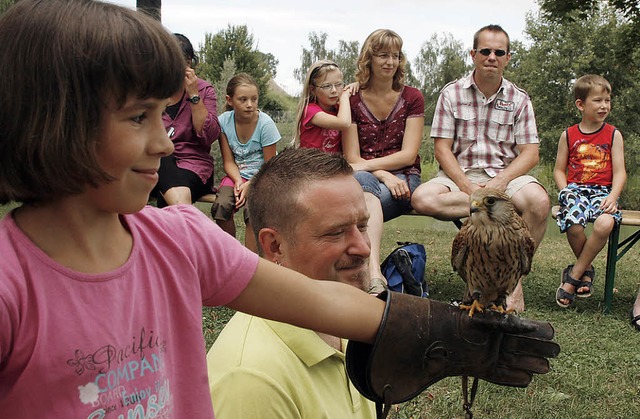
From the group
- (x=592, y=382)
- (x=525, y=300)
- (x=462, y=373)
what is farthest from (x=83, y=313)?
(x=525, y=300)

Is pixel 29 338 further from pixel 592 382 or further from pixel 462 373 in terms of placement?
pixel 592 382

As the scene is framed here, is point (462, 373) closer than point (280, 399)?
No

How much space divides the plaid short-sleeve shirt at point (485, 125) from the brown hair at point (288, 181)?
3686 mm

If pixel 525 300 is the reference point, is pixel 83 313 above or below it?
above

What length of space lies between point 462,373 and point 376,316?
33 cm

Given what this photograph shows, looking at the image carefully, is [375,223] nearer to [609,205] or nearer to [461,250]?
[461,250]

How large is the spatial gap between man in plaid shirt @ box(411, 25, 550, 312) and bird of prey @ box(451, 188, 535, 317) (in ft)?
5.50

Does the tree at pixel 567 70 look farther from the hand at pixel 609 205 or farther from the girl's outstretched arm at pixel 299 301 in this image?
the girl's outstretched arm at pixel 299 301

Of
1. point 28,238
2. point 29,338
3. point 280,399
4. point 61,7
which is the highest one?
point 61,7

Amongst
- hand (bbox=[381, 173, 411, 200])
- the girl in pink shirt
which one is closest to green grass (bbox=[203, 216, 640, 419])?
hand (bbox=[381, 173, 411, 200])

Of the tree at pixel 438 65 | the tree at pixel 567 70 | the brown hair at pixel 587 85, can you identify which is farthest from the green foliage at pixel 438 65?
the brown hair at pixel 587 85

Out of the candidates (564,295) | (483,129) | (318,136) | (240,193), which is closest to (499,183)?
(483,129)

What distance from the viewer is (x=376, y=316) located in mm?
1534

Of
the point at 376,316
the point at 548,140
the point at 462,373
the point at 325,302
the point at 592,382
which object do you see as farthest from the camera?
the point at 548,140
